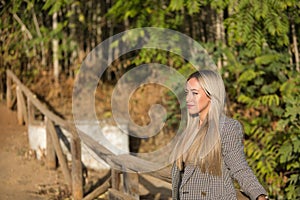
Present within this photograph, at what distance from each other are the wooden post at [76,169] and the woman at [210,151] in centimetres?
439

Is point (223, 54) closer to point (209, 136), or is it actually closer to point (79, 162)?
point (79, 162)

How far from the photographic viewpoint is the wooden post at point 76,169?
704cm

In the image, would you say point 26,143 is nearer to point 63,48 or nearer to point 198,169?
point 63,48

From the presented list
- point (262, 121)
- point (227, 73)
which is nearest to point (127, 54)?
point (227, 73)

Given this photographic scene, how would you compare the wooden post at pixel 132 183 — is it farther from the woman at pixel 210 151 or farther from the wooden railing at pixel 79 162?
the woman at pixel 210 151

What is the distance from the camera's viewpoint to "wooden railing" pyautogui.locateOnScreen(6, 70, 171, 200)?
4.86 metres

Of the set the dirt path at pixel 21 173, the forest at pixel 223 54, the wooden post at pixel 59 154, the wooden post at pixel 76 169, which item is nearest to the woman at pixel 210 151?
the wooden post at pixel 76 169

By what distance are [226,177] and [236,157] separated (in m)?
0.14

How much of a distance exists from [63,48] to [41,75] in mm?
839

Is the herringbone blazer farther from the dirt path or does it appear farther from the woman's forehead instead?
the dirt path

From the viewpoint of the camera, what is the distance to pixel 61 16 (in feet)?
44.5

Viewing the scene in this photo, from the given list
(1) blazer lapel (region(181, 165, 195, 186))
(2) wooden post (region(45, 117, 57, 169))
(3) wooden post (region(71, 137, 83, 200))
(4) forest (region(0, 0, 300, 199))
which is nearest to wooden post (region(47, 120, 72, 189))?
(2) wooden post (region(45, 117, 57, 169))

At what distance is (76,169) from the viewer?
23.5 ft

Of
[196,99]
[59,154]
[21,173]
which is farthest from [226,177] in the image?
[21,173]
